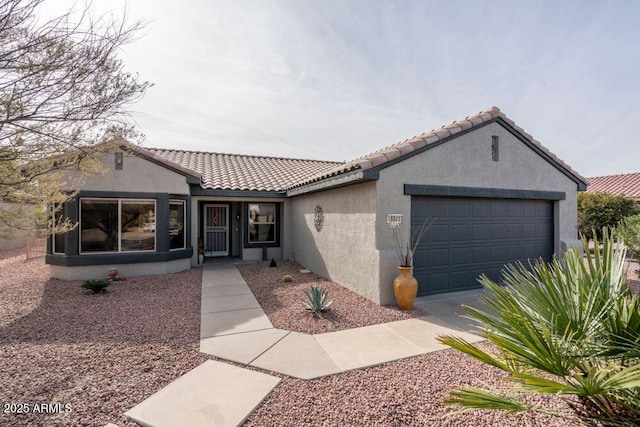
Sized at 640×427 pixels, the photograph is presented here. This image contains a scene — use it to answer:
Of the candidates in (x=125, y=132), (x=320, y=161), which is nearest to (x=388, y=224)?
(x=125, y=132)

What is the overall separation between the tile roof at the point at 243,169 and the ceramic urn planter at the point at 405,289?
7.14m

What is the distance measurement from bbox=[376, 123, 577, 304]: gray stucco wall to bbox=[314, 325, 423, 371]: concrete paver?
1614 millimetres

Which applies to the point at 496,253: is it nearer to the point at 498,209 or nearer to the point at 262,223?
the point at 498,209

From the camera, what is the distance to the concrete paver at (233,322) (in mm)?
5566

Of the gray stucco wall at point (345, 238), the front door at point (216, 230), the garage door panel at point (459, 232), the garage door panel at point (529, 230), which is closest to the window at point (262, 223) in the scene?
the front door at point (216, 230)

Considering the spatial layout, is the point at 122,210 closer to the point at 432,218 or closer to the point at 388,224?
the point at 388,224

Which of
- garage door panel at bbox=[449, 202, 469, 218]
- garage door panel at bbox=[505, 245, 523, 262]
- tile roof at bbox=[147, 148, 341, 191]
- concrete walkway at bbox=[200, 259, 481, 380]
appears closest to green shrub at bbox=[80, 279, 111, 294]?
concrete walkway at bbox=[200, 259, 481, 380]

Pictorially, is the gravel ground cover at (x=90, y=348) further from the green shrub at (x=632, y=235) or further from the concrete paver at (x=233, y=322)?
the green shrub at (x=632, y=235)

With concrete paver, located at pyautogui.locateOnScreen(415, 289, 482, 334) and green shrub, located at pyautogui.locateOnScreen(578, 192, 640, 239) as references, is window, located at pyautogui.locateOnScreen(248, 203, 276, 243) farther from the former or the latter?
green shrub, located at pyautogui.locateOnScreen(578, 192, 640, 239)

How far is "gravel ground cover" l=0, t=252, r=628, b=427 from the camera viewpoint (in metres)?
3.18

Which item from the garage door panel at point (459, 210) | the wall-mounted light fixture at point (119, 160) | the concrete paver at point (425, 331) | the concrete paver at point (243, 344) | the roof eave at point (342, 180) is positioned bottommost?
the concrete paver at point (425, 331)

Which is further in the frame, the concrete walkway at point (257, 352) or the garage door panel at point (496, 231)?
the garage door panel at point (496, 231)

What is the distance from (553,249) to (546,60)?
583 centimetres

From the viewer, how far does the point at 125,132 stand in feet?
21.7
